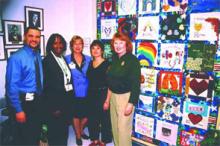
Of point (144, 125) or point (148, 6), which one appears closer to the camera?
point (148, 6)

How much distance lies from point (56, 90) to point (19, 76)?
42 cm

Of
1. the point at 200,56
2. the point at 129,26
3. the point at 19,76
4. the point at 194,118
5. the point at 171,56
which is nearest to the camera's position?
the point at 19,76

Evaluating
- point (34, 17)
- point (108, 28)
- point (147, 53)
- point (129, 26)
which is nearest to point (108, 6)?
point (108, 28)

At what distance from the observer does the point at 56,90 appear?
2.21m

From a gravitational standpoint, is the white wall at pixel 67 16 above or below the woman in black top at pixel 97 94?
above

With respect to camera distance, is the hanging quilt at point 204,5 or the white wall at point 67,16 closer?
the hanging quilt at point 204,5

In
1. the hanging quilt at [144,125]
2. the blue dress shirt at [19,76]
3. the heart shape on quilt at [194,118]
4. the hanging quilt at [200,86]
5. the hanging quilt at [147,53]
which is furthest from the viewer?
the hanging quilt at [144,125]

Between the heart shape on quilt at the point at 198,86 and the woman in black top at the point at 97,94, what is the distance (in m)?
1.00

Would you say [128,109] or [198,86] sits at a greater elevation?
[198,86]

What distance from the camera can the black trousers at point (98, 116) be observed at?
2.49 meters

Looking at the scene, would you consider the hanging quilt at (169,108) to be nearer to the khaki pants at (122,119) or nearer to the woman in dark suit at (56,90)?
the khaki pants at (122,119)

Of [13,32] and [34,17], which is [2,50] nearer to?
[13,32]

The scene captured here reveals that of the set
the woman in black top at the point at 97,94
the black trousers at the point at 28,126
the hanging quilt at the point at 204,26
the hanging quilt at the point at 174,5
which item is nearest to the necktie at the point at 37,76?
the black trousers at the point at 28,126

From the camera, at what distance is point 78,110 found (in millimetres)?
2594
